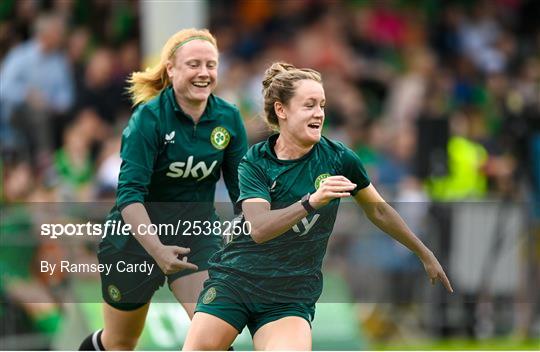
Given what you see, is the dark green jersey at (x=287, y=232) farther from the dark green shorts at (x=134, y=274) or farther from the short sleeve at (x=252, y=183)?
the dark green shorts at (x=134, y=274)

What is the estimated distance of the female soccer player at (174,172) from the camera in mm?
7461

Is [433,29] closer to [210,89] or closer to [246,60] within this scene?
[246,60]

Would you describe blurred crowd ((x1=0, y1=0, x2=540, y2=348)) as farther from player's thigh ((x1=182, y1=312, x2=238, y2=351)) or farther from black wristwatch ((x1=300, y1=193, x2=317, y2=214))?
black wristwatch ((x1=300, y1=193, x2=317, y2=214))

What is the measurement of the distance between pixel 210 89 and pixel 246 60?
7.92 metres

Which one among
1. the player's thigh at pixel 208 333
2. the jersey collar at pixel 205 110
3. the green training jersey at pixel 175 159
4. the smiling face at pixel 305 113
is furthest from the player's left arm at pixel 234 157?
the player's thigh at pixel 208 333

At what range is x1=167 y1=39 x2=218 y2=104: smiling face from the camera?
7.51 meters

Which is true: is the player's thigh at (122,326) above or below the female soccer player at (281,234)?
below

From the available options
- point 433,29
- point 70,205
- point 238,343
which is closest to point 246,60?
point 433,29

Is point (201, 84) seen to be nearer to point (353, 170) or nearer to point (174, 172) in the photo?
point (174, 172)

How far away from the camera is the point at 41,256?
8.20 metres

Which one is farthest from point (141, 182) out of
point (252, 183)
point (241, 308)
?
point (241, 308)

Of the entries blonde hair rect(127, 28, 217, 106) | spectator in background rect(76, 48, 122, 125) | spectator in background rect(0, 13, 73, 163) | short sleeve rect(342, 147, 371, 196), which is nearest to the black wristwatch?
short sleeve rect(342, 147, 371, 196)

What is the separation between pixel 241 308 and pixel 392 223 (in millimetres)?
834

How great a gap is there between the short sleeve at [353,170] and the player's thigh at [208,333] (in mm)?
867
